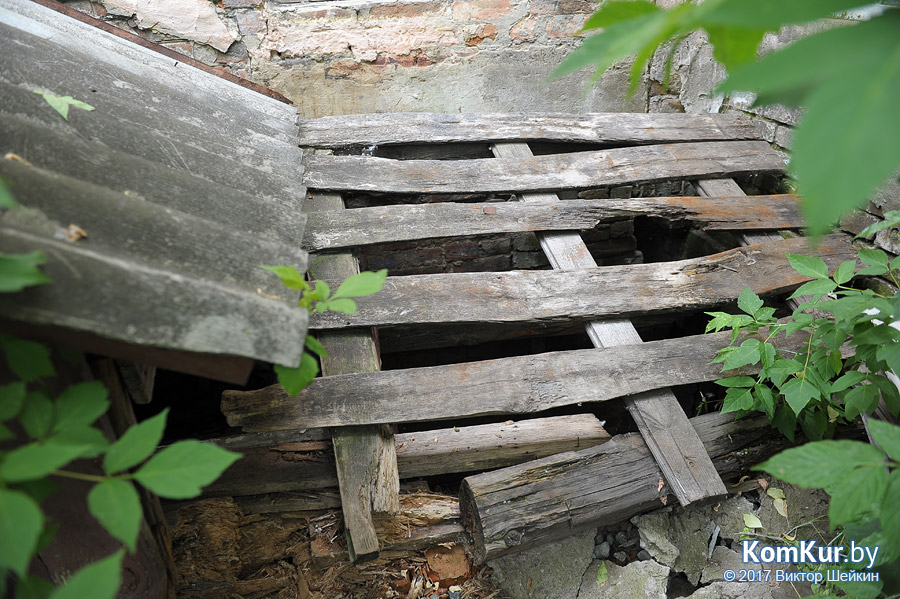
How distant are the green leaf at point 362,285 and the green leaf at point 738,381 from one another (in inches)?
43.7

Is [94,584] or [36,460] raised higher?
[36,460]

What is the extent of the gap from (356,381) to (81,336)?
80 cm


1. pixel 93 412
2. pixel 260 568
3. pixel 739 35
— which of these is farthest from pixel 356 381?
pixel 739 35

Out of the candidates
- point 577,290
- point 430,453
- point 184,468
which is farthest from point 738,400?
point 184,468

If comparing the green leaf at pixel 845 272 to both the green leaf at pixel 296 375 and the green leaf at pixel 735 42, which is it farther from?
the green leaf at pixel 296 375

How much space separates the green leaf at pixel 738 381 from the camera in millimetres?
1654

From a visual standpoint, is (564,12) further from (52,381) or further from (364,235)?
(52,381)

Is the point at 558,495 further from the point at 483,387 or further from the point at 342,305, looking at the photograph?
the point at 342,305

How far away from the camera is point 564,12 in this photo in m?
3.19

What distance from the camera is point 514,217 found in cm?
220

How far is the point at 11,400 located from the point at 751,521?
6.02 ft

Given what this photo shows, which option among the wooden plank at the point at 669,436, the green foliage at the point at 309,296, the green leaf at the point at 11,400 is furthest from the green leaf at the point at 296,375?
the wooden plank at the point at 669,436

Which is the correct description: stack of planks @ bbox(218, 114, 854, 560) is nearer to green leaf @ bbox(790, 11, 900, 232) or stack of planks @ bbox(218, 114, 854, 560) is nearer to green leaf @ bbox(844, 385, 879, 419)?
green leaf @ bbox(844, 385, 879, 419)

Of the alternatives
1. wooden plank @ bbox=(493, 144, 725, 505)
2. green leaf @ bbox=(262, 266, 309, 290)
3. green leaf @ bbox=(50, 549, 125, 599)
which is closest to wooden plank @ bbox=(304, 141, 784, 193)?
wooden plank @ bbox=(493, 144, 725, 505)
